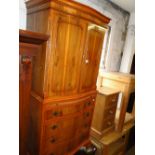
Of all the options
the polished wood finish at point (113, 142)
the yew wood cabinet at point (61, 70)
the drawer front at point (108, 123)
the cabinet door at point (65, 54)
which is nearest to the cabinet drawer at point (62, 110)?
the yew wood cabinet at point (61, 70)

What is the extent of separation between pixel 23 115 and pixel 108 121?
166 cm

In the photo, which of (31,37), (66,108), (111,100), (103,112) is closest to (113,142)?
(103,112)

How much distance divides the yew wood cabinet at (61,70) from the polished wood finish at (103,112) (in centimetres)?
54

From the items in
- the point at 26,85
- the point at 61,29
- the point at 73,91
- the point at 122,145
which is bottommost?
the point at 122,145

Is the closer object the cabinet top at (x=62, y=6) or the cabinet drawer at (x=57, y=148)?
the cabinet top at (x=62, y=6)

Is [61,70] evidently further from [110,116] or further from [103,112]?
[110,116]

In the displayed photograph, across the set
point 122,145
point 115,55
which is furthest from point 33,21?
point 122,145

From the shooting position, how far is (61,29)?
132cm

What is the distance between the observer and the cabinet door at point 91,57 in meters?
1.60

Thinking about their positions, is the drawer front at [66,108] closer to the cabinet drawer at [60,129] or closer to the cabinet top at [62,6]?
the cabinet drawer at [60,129]

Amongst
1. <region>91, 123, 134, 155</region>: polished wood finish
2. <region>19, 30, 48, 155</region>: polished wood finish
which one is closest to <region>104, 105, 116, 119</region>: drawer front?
<region>91, 123, 134, 155</region>: polished wood finish

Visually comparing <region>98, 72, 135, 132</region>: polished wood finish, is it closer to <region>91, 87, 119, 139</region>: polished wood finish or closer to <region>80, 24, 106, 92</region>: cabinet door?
<region>91, 87, 119, 139</region>: polished wood finish

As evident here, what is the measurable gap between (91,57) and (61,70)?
1.55 ft
